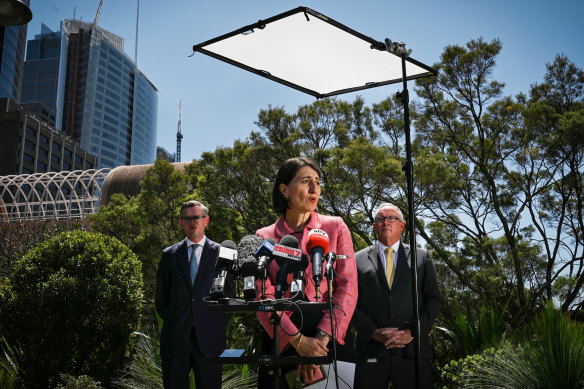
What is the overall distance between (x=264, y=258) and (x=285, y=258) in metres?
0.10

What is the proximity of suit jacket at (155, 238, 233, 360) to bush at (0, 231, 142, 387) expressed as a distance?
3.09 meters

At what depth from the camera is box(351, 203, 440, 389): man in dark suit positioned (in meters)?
3.76

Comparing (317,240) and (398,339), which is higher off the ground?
(317,240)

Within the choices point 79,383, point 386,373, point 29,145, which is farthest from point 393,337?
point 29,145

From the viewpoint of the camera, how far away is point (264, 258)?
8.55 ft

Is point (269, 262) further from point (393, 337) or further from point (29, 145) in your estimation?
point (29, 145)

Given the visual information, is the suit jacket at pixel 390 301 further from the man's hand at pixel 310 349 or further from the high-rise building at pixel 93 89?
the high-rise building at pixel 93 89

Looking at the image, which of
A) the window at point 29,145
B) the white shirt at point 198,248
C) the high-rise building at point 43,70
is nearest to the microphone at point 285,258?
the white shirt at point 198,248

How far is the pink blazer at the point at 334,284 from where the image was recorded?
2939 mm

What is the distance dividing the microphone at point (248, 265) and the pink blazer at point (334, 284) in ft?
0.87

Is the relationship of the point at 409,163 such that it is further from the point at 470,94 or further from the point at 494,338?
the point at 470,94

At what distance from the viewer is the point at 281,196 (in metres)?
3.43

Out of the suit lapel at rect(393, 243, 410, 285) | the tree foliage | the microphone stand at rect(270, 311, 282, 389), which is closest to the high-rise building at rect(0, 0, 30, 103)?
the tree foliage

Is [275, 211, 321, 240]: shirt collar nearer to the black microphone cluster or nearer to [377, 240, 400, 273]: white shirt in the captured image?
the black microphone cluster
